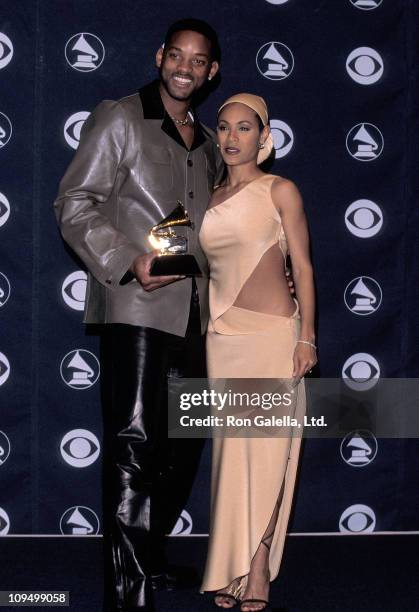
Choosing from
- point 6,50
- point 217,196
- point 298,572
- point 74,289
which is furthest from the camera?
point 74,289

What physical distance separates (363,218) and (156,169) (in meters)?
1.29

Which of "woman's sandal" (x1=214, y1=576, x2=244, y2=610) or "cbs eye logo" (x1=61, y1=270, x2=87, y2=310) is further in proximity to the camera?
"cbs eye logo" (x1=61, y1=270, x2=87, y2=310)

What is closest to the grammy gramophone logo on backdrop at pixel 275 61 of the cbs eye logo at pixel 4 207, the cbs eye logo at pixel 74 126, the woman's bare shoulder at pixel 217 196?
the cbs eye logo at pixel 74 126

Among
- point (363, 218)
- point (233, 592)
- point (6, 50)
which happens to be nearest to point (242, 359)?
point (233, 592)

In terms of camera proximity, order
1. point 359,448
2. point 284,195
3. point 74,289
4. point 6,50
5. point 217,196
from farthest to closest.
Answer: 1. point 359,448
2. point 74,289
3. point 6,50
4. point 217,196
5. point 284,195

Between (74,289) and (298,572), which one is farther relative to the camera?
(74,289)

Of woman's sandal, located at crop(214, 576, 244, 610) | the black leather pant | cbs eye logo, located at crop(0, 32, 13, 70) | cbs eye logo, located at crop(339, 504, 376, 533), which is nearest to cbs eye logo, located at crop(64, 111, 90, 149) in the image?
cbs eye logo, located at crop(0, 32, 13, 70)

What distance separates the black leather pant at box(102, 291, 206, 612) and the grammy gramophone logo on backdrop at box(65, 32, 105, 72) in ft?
4.25

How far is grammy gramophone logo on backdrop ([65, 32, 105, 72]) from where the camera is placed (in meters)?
3.79

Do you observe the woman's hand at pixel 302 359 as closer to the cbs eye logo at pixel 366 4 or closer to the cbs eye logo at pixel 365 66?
the cbs eye logo at pixel 365 66

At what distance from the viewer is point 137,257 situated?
2.90 meters

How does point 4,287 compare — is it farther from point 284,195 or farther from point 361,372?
point 361,372

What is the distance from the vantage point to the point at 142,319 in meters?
3.01

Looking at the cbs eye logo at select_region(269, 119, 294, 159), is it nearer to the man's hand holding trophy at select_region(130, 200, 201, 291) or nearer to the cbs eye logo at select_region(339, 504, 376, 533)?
the man's hand holding trophy at select_region(130, 200, 201, 291)
